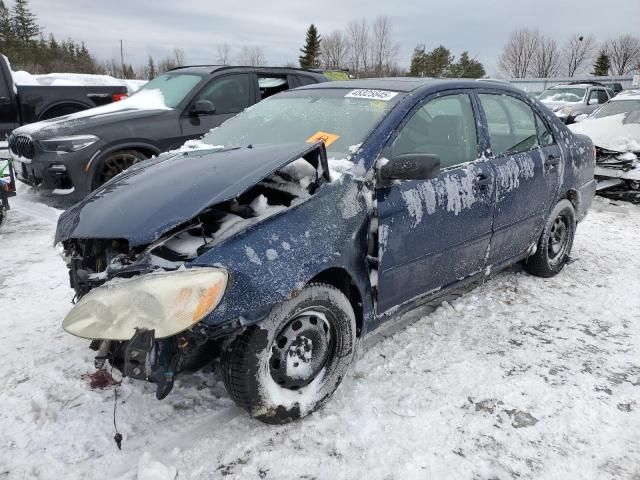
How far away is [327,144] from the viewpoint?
3.10 m

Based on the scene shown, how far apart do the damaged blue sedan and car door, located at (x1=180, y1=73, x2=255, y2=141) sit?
3.28 meters

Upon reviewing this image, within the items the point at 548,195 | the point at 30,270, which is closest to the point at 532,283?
the point at 548,195

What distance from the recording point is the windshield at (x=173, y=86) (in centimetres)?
704

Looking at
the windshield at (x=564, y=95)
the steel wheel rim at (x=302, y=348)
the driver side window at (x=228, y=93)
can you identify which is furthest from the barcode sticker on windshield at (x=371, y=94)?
the windshield at (x=564, y=95)

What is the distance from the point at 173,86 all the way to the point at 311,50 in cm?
5593

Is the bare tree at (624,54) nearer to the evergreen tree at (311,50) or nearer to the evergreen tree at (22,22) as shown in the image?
the evergreen tree at (311,50)

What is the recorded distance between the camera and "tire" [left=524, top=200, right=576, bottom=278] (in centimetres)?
448

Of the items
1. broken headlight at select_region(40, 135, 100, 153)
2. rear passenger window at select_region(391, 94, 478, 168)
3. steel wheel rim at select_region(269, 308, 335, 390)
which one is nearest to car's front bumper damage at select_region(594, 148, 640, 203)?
rear passenger window at select_region(391, 94, 478, 168)

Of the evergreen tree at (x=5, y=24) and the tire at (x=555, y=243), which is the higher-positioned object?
the evergreen tree at (x=5, y=24)

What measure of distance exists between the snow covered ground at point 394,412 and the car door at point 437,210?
482 millimetres

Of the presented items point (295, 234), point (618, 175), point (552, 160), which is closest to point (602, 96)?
point (618, 175)

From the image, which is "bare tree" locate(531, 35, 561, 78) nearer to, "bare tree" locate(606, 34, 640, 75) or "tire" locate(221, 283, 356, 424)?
"bare tree" locate(606, 34, 640, 75)

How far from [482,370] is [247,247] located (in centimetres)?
175

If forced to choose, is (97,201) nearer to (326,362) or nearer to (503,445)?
(326,362)
